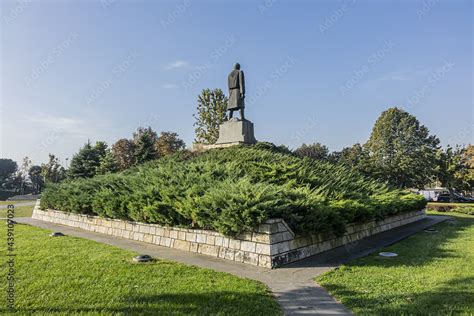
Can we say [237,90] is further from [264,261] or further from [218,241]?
[264,261]

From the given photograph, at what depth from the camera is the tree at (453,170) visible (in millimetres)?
27109

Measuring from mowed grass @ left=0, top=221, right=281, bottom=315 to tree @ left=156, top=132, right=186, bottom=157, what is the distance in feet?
90.5

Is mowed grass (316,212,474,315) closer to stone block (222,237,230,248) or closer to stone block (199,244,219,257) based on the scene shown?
stone block (222,237,230,248)

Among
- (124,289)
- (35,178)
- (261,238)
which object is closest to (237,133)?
(261,238)

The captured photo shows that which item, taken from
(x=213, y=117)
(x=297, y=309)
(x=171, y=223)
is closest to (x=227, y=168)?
(x=171, y=223)

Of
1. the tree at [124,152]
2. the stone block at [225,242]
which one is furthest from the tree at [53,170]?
the stone block at [225,242]

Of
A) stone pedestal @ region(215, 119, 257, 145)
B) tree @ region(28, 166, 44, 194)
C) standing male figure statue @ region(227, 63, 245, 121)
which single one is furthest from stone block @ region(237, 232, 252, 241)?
tree @ region(28, 166, 44, 194)

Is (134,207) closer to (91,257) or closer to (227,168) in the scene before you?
(91,257)

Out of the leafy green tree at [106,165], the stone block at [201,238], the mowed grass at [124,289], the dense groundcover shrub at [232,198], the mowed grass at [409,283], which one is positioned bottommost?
the mowed grass at [124,289]

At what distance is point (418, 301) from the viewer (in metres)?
3.56

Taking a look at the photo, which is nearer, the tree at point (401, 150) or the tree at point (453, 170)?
the tree at point (453, 170)

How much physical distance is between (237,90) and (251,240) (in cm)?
1174

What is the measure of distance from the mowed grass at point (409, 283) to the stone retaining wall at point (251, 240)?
3.01 feet

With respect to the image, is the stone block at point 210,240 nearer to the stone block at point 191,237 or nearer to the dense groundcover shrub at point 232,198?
the dense groundcover shrub at point 232,198
